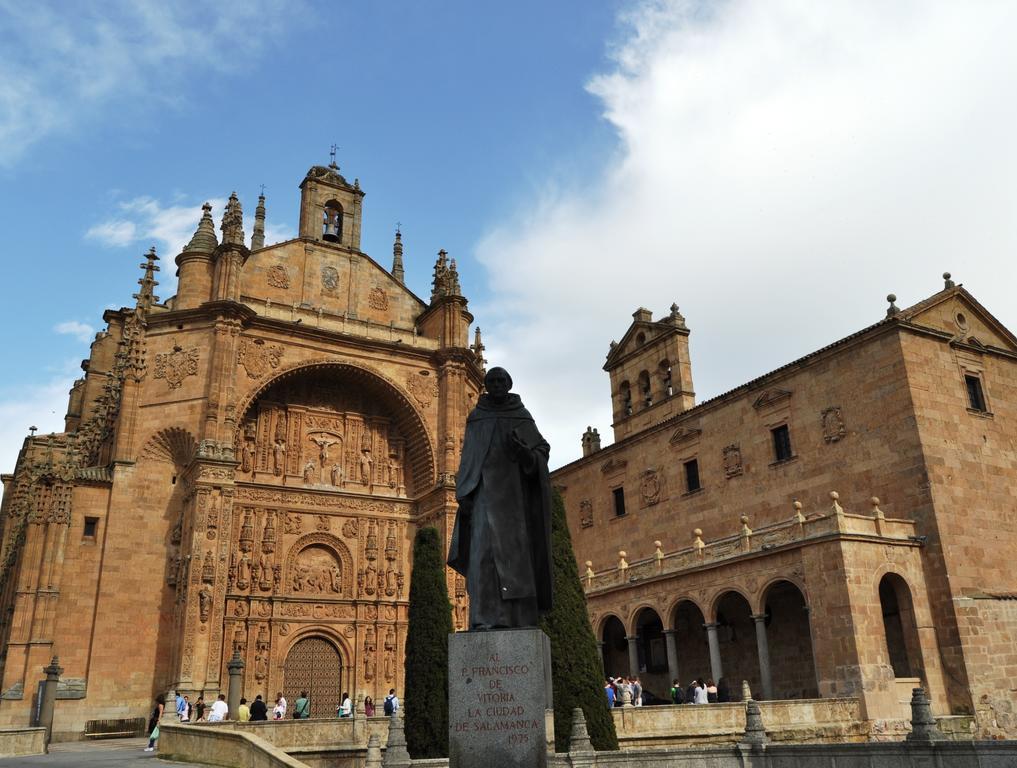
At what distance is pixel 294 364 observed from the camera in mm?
32125

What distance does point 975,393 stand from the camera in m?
27.6

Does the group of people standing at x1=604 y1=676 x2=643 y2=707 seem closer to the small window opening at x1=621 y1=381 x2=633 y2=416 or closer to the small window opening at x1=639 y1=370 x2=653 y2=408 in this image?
the small window opening at x1=639 y1=370 x2=653 y2=408

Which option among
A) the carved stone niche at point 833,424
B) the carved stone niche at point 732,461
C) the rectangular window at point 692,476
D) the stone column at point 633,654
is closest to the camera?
the carved stone niche at point 833,424

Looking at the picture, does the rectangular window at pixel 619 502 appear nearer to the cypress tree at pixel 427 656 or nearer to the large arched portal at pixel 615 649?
the large arched portal at pixel 615 649

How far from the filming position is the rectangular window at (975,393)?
1073 inches

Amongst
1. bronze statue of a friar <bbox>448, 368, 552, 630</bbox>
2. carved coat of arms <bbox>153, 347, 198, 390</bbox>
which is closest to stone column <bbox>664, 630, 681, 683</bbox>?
carved coat of arms <bbox>153, 347, 198, 390</bbox>

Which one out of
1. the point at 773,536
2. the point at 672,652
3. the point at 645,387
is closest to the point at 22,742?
the point at 672,652

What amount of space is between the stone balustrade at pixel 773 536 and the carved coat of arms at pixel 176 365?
1642 cm

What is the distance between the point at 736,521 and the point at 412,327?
1518cm

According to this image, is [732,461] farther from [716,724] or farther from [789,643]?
[716,724]

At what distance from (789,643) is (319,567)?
16.3 metres

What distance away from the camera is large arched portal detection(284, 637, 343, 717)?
29719 mm

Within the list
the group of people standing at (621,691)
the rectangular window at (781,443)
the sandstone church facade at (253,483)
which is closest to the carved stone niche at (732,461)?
the rectangular window at (781,443)

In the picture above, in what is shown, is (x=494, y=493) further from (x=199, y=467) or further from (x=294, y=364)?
(x=294, y=364)
